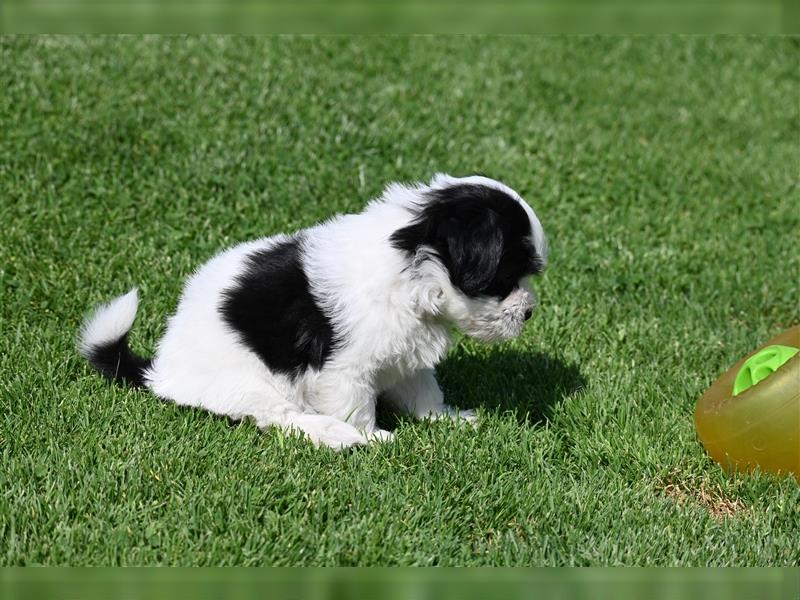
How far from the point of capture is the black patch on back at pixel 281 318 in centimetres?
392

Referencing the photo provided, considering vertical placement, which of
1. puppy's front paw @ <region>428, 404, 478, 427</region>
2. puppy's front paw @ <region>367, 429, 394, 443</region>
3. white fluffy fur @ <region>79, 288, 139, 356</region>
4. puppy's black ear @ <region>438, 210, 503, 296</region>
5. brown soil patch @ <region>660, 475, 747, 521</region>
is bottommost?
brown soil patch @ <region>660, 475, 747, 521</region>

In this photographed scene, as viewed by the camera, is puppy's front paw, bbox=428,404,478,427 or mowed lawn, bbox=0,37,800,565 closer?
mowed lawn, bbox=0,37,800,565

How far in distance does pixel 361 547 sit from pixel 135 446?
107 centimetres

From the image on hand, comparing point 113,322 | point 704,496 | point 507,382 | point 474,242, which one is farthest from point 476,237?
point 113,322

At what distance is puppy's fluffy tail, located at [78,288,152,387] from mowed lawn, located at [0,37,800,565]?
10 cm

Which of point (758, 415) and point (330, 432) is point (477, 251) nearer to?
point (330, 432)

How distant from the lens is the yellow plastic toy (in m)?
3.94

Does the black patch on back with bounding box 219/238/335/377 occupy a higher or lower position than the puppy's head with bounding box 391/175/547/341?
lower

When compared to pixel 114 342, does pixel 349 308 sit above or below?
above

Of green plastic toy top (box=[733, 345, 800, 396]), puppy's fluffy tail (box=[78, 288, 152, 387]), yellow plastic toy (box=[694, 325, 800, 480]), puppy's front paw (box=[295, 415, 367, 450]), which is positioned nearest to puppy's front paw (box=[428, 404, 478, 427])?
puppy's front paw (box=[295, 415, 367, 450])

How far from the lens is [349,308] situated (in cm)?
385

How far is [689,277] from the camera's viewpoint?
6.11 meters

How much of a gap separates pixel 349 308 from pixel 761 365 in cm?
185

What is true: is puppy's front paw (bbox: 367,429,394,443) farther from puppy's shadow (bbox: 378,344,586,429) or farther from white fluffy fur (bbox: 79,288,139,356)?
white fluffy fur (bbox: 79,288,139,356)
